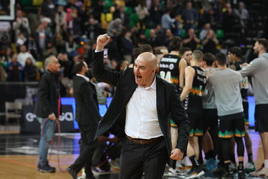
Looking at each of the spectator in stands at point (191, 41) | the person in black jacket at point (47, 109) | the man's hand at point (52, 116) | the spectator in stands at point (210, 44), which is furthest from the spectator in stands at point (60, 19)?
the man's hand at point (52, 116)

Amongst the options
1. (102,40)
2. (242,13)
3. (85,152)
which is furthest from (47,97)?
(242,13)

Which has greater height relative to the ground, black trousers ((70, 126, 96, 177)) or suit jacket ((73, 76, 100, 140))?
suit jacket ((73, 76, 100, 140))

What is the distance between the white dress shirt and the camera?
6980mm

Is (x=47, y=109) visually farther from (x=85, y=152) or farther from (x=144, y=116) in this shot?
(x=144, y=116)

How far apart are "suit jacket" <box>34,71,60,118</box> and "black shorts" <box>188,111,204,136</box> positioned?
2405mm

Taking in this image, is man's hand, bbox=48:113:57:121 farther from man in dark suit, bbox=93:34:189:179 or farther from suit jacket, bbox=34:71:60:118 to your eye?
man in dark suit, bbox=93:34:189:179

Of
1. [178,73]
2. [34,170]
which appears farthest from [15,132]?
[178,73]

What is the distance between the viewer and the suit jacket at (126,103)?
6949mm

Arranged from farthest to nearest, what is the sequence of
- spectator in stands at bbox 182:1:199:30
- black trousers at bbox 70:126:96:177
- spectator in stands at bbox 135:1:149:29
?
spectator in stands at bbox 182:1:199:30 < spectator in stands at bbox 135:1:149:29 < black trousers at bbox 70:126:96:177

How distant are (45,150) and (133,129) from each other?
15.6ft

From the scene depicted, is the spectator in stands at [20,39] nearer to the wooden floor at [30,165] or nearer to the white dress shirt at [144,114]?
the wooden floor at [30,165]

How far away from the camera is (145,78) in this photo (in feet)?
22.6

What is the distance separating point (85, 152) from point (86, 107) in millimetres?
748

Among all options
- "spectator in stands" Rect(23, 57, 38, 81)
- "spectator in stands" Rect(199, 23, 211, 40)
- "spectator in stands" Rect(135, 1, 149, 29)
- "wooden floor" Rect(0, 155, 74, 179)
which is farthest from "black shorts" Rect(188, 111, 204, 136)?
"spectator in stands" Rect(135, 1, 149, 29)
